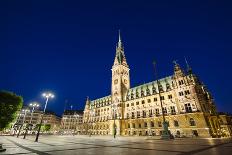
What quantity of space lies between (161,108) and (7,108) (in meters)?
39.5

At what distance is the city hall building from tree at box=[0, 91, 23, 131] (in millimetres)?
28800

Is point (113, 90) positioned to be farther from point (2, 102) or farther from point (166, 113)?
point (2, 102)

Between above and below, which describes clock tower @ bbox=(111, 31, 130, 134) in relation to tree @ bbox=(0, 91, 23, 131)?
above

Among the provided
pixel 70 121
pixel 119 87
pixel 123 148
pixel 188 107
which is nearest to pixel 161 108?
pixel 188 107

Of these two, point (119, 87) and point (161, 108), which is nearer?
point (161, 108)

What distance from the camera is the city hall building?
49603mm

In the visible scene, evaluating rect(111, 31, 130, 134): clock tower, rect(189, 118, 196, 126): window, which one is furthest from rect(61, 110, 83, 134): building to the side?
rect(189, 118, 196, 126): window

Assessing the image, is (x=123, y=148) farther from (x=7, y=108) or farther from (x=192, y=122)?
(x=192, y=122)

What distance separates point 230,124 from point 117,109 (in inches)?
2021

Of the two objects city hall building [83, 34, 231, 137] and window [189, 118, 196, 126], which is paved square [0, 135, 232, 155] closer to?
city hall building [83, 34, 231, 137]

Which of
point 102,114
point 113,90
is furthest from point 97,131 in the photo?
point 113,90

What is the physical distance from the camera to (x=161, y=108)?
153ft

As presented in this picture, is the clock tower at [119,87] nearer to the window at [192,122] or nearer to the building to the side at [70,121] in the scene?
the window at [192,122]

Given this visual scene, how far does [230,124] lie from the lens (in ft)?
211
